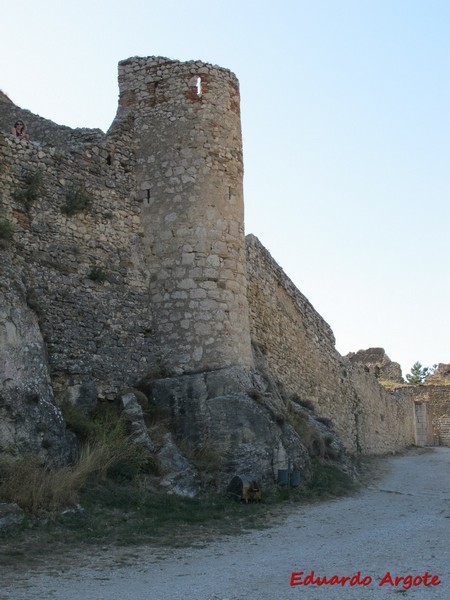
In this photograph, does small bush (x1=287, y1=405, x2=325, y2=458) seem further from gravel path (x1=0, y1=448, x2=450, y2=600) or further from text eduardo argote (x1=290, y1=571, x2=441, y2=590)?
text eduardo argote (x1=290, y1=571, x2=441, y2=590)

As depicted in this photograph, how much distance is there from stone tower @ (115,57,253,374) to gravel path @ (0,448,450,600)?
3652mm

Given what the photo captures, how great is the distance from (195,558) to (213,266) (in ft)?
21.7

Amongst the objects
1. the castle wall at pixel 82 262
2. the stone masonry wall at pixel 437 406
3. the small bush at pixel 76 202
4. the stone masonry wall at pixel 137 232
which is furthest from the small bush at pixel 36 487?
the stone masonry wall at pixel 437 406

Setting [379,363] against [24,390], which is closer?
[24,390]

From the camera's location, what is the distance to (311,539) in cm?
969

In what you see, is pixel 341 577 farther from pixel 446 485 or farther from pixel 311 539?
pixel 446 485

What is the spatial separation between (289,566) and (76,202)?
7.60 metres

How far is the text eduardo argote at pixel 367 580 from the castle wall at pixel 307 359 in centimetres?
1011

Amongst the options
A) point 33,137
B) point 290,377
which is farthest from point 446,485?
point 33,137

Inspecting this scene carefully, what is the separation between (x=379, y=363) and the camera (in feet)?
133

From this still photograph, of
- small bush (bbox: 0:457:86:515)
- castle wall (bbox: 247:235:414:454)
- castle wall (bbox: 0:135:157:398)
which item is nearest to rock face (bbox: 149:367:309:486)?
castle wall (bbox: 0:135:157:398)

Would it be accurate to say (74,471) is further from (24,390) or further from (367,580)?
(367,580)

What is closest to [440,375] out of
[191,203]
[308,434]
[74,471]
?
[308,434]

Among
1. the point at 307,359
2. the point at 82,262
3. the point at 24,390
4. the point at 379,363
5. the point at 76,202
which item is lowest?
the point at 24,390
